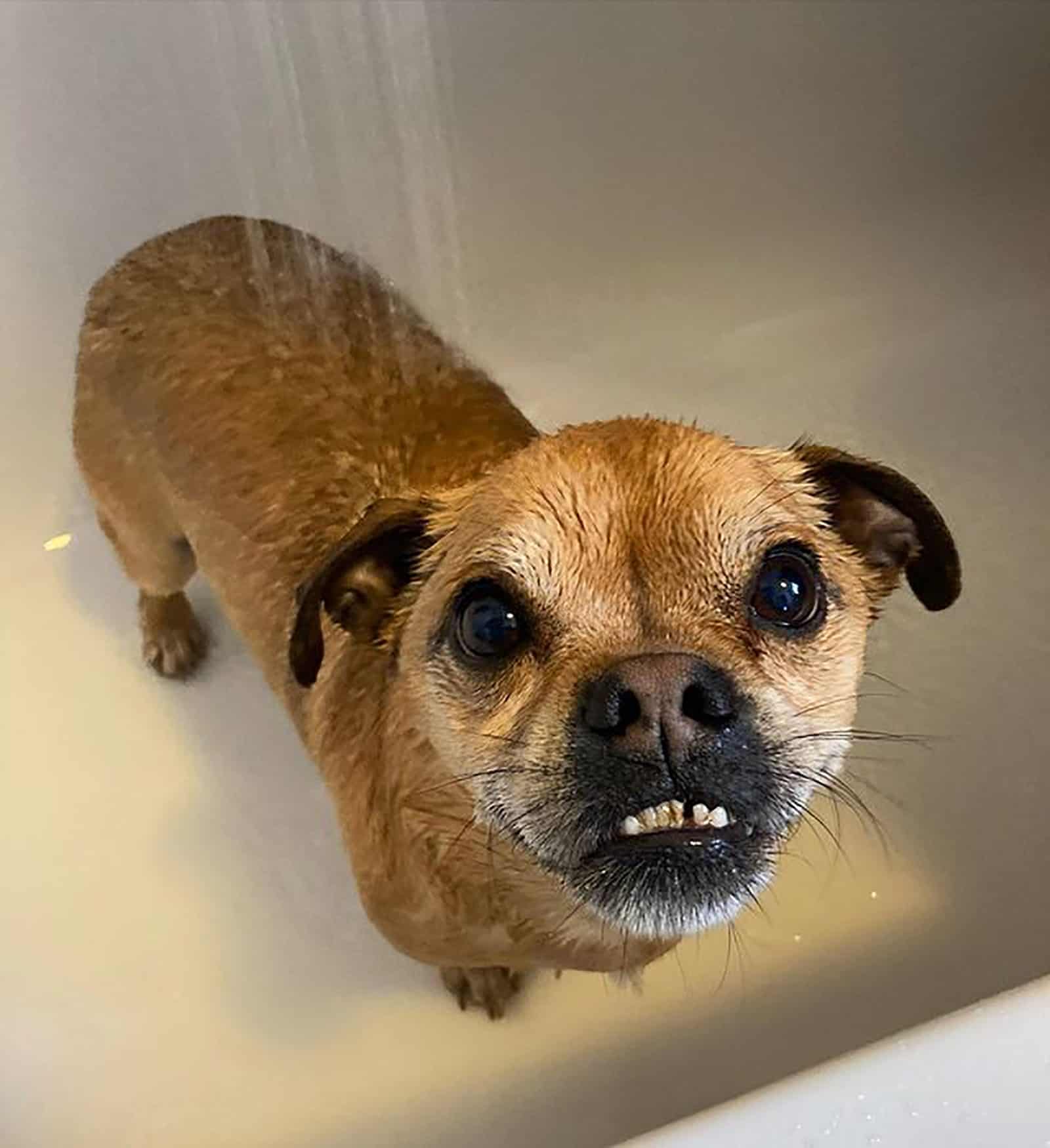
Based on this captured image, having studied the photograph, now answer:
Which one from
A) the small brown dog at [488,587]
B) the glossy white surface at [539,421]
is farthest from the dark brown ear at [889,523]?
the glossy white surface at [539,421]

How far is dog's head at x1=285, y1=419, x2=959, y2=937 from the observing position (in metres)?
1.07

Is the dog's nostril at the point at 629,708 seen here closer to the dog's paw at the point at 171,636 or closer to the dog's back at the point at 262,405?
the dog's back at the point at 262,405

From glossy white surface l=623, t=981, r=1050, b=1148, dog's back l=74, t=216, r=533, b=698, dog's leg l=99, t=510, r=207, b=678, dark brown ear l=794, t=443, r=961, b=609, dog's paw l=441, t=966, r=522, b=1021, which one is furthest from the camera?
dog's leg l=99, t=510, r=207, b=678

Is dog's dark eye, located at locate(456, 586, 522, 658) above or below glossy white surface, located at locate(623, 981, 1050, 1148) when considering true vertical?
above

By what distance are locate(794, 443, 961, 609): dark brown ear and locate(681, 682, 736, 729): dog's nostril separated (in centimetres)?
32

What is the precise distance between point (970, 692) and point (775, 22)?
3.68ft

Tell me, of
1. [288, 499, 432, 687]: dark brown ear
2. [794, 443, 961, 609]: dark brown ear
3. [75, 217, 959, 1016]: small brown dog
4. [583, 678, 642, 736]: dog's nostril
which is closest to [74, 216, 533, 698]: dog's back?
[75, 217, 959, 1016]: small brown dog

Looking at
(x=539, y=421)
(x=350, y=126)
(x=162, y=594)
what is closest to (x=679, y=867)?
(x=162, y=594)

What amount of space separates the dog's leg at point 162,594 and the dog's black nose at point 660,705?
1004mm

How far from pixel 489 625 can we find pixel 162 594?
39.8 inches

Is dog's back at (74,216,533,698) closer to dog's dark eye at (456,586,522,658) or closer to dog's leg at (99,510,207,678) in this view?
dog's leg at (99,510,207,678)

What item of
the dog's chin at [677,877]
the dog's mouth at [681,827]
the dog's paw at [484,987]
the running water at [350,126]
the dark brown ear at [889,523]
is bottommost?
the dog's paw at [484,987]

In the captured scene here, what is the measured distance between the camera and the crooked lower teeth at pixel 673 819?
1080 mm

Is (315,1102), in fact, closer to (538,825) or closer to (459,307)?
(538,825)
